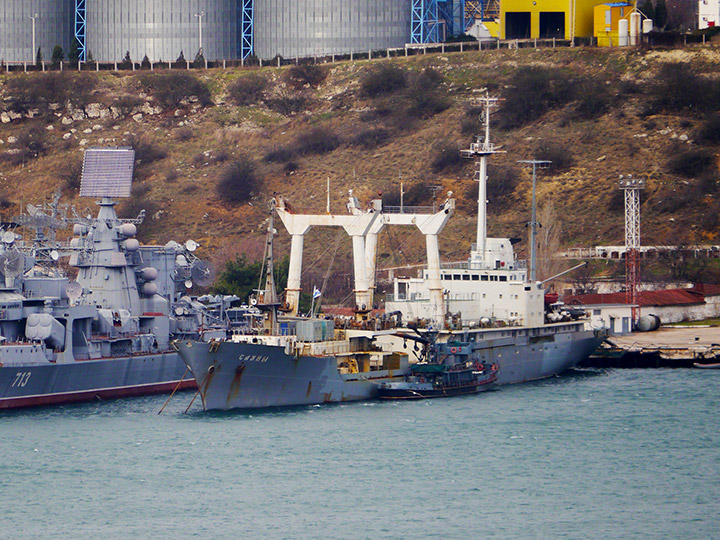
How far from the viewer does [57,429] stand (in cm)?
4753

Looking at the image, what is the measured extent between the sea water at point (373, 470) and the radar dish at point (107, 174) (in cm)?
1143

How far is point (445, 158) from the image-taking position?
316ft

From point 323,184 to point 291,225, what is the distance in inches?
1493

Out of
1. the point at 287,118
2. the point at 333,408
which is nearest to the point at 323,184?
the point at 287,118

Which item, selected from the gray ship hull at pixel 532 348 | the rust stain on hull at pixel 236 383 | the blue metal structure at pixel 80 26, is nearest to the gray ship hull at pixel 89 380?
the rust stain on hull at pixel 236 383

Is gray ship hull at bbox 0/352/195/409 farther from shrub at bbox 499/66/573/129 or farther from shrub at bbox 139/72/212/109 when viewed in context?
shrub at bbox 139/72/212/109

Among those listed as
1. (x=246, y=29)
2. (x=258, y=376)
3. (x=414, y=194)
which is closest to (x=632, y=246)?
(x=414, y=194)

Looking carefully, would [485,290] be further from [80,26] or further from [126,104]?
[80,26]

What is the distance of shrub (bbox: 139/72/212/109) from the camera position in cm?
10988

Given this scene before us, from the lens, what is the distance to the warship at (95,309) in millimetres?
52781

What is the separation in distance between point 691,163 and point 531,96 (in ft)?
49.2

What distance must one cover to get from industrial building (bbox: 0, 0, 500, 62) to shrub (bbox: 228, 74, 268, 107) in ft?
14.8

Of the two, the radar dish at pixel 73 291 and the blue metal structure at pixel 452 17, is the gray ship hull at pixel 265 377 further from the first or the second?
the blue metal structure at pixel 452 17

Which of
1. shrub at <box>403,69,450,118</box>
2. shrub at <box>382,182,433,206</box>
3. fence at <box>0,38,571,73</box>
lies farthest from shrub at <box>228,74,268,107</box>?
shrub at <box>382,182,433,206</box>
